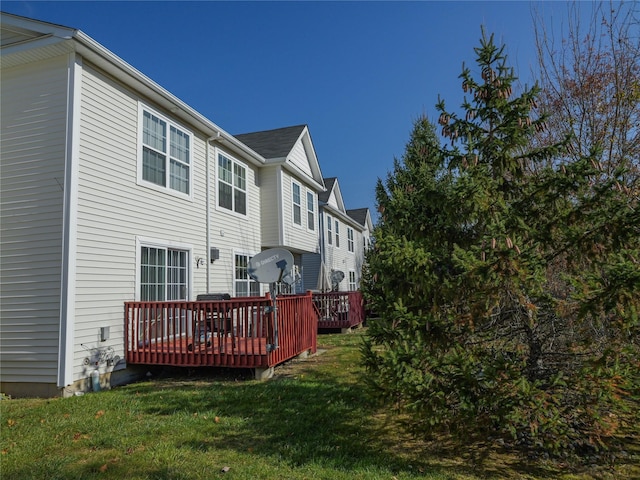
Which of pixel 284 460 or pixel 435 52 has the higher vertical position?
pixel 435 52

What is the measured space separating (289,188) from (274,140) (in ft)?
7.83

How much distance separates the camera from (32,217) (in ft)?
21.9

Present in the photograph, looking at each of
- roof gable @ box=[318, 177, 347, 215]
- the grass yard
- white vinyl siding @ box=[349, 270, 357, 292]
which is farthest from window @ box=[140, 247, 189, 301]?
white vinyl siding @ box=[349, 270, 357, 292]

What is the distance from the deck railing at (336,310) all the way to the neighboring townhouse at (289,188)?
1.74m

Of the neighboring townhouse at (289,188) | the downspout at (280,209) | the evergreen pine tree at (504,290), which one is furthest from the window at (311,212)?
the evergreen pine tree at (504,290)

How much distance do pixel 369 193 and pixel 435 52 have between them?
14714 mm

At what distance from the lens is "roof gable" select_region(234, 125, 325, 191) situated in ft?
45.1

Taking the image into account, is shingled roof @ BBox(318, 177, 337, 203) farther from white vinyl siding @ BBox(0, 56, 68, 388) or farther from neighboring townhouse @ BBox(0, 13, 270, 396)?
white vinyl siding @ BBox(0, 56, 68, 388)

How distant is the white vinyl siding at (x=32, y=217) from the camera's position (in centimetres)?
638

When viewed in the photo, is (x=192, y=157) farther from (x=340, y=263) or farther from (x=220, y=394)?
(x=340, y=263)

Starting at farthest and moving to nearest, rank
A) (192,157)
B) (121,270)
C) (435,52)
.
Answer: (192,157) < (121,270) < (435,52)

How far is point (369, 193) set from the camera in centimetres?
2162

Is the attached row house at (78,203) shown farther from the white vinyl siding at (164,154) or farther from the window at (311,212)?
the window at (311,212)

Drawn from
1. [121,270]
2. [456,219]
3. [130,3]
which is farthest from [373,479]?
[130,3]
